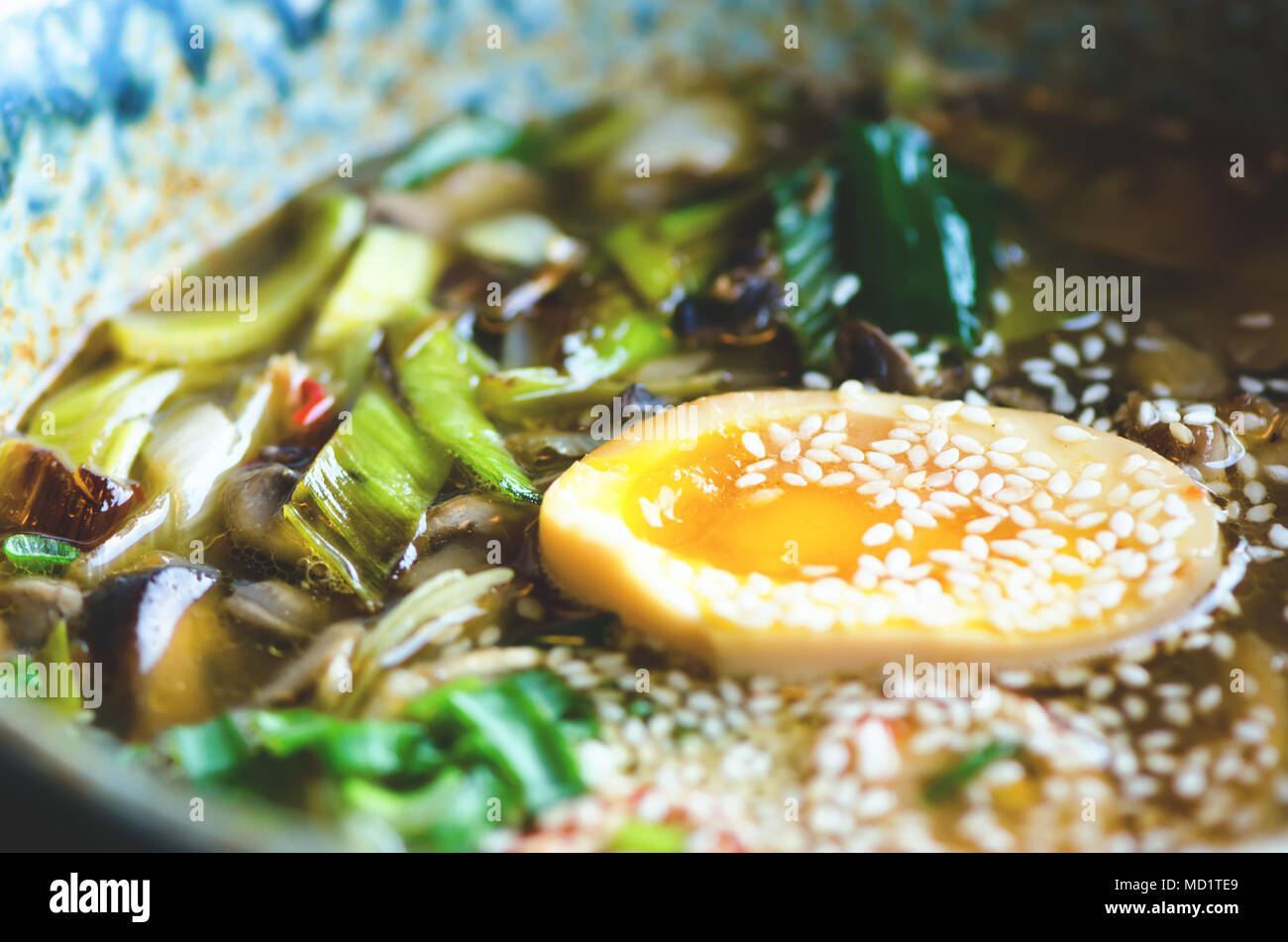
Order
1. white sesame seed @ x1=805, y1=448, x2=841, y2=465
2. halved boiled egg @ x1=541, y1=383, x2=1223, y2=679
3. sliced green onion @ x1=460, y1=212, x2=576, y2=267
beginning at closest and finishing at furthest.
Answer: halved boiled egg @ x1=541, y1=383, x2=1223, y2=679, white sesame seed @ x1=805, y1=448, x2=841, y2=465, sliced green onion @ x1=460, y1=212, x2=576, y2=267

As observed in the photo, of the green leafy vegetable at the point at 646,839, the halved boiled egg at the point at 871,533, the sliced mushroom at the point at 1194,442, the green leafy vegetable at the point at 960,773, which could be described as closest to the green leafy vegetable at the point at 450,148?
the halved boiled egg at the point at 871,533

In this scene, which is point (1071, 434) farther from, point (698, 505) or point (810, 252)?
point (810, 252)

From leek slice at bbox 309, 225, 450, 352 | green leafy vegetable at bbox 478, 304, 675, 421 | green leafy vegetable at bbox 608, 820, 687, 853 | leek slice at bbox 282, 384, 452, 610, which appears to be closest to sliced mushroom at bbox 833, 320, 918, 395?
green leafy vegetable at bbox 478, 304, 675, 421

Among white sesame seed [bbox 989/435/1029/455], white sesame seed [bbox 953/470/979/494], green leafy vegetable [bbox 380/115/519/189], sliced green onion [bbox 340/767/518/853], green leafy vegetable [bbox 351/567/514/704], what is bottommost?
sliced green onion [bbox 340/767/518/853]

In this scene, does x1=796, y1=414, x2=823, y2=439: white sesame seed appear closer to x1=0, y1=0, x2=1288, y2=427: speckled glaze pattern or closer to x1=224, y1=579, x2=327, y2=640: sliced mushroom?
x1=224, y1=579, x2=327, y2=640: sliced mushroom

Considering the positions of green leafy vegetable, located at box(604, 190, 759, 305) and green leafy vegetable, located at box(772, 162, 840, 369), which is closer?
green leafy vegetable, located at box(772, 162, 840, 369)

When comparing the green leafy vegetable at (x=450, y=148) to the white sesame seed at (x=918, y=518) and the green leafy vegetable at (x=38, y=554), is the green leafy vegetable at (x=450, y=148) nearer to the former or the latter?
the green leafy vegetable at (x=38, y=554)
